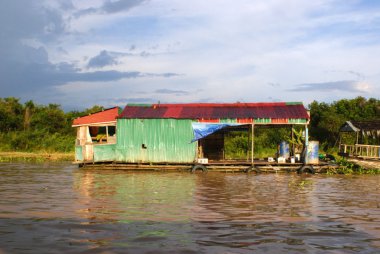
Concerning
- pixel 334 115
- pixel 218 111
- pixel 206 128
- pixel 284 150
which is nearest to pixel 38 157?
pixel 206 128

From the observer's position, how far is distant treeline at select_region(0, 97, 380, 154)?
106 ft

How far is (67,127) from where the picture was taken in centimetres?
3922

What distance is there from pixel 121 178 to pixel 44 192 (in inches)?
192

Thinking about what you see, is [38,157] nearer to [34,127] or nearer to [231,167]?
[34,127]

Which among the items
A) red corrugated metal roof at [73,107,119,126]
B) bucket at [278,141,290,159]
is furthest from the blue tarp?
red corrugated metal roof at [73,107,119,126]

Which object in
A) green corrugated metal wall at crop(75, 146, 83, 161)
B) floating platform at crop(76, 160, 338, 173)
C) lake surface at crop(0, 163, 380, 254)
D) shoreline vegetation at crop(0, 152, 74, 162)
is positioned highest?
green corrugated metal wall at crop(75, 146, 83, 161)

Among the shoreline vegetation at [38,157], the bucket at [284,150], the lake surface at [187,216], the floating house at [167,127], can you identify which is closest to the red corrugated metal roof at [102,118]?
the floating house at [167,127]

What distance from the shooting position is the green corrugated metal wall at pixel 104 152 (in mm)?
22312

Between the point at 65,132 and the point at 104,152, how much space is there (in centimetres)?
1755

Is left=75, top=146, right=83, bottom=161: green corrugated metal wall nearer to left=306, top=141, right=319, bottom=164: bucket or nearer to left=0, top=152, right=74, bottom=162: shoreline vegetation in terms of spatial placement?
left=0, top=152, right=74, bottom=162: shoreline vegetation

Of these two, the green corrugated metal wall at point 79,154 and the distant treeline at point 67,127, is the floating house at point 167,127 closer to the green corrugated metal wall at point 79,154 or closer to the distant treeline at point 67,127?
the green corrugated metal wall at point 79,154

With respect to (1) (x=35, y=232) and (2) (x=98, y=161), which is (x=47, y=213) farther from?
(2) (x=98, y=161)

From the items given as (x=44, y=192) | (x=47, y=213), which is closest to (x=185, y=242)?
(x=47, y=213)

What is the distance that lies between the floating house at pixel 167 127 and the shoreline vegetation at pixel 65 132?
5481mm
